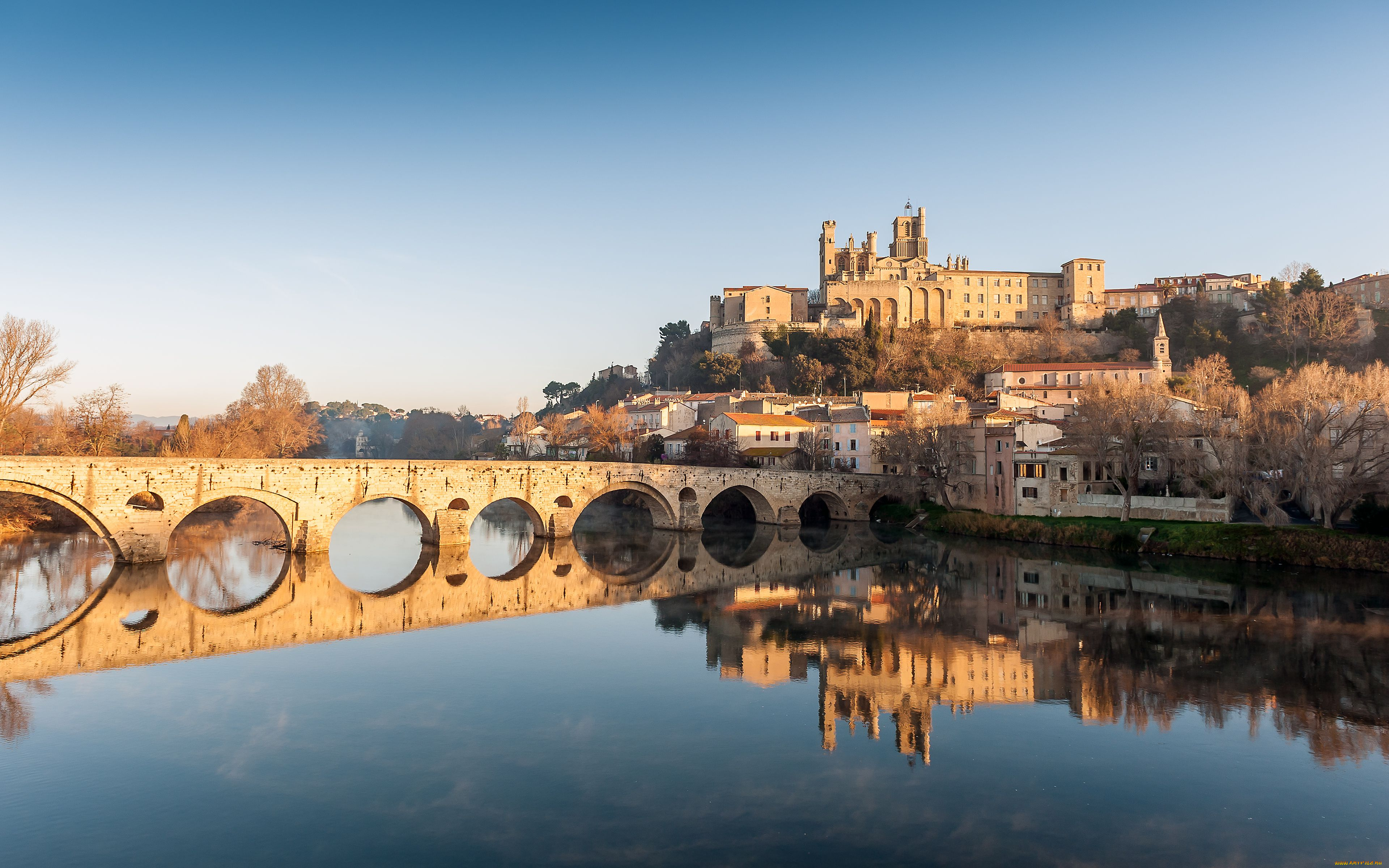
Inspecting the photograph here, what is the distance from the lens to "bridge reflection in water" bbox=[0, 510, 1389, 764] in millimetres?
15070

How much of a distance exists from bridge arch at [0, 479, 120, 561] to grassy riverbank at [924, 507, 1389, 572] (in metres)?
34.0

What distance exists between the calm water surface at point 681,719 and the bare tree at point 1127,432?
7.70m

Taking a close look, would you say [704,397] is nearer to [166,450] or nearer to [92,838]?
[166,450]

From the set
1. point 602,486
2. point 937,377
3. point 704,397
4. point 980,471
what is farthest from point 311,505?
point 937,377

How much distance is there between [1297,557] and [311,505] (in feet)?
112

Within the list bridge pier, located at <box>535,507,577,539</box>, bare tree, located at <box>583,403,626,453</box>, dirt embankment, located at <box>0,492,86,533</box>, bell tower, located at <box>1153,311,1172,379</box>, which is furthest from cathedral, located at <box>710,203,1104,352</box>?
dirt embankment, located at <box>0,492,86,533</box>

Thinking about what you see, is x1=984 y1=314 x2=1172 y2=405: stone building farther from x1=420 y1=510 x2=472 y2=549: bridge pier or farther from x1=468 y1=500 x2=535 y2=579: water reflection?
x1=420 y1=510 x2=472 y2=549: bridge pier

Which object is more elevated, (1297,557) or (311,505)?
(311,505)

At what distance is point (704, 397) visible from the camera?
65.5 meters

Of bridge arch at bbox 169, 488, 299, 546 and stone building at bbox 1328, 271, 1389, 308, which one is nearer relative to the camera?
bridge arch at bbox 169, 488, 299, 546

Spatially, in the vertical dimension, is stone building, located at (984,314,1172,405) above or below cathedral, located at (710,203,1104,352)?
below

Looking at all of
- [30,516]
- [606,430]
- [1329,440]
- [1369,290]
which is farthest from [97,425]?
[1369,290]

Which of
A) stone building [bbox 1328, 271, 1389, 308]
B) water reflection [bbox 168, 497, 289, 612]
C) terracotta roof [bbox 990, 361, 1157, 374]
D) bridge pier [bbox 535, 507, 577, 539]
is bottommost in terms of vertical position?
water reflection [bbox 168, 497, 289, 612]

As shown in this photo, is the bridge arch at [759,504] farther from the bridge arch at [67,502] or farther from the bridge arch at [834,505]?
the bridge arch at [67,502]
